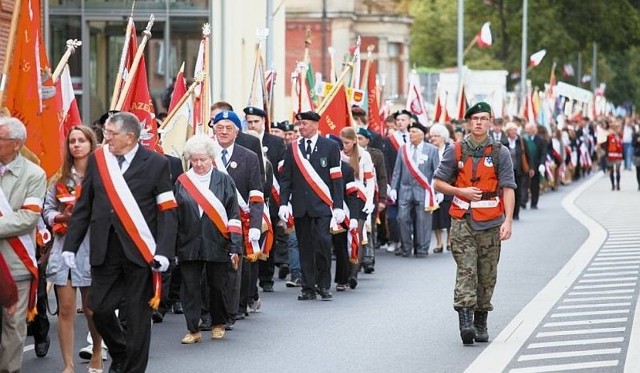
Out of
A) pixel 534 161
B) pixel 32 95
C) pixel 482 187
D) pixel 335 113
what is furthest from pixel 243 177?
pixel 534 161

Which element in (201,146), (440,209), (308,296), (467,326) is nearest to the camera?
(467,326)

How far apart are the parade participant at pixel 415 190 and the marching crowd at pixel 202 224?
0.72 meters

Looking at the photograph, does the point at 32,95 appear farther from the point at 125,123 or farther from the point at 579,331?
the point at 579,331

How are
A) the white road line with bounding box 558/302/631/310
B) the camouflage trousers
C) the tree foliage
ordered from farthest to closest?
the tree foliage, the white road line with bounding box 558/302/631/310, the camouflage trousers

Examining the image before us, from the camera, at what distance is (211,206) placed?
13.4m

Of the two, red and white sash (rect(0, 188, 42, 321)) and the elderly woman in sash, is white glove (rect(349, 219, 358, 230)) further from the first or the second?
red and white sash (rect(0, 188, 42, 321))

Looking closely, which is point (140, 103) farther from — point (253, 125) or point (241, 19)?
point (241, 19)

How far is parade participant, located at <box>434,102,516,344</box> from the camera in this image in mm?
12938

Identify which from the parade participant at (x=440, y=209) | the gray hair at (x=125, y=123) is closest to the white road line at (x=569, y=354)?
the gray hair at (x=125, y=123)

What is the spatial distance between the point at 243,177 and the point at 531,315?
2.82 m

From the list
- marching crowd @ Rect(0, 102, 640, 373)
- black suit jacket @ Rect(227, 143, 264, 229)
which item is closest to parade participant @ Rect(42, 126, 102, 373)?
marching crowd @ Rect(0, 102, 640, 373)

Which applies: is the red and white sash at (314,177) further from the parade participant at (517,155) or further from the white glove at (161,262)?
the parade participant at (517,155)

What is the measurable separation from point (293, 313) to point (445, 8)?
70241 mm

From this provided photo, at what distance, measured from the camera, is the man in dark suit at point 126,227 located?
1032 cm
